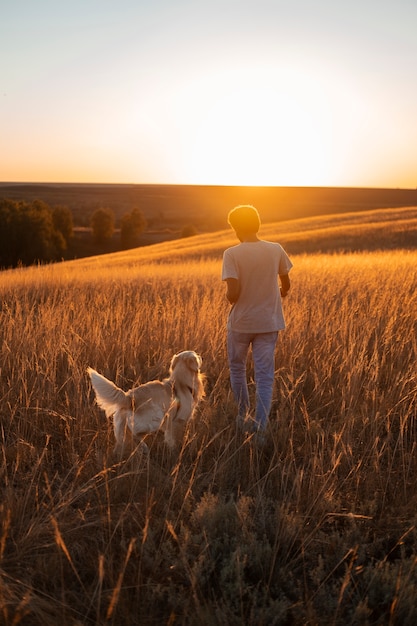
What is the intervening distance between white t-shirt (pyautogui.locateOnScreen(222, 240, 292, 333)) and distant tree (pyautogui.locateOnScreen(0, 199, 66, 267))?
64658 mm

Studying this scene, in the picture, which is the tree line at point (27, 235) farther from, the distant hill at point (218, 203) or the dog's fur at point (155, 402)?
the dog's fur at point (155, 402)

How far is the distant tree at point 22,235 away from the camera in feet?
217

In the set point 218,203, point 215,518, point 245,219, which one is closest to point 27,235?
point 245,219

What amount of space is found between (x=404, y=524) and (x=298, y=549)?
759 mm

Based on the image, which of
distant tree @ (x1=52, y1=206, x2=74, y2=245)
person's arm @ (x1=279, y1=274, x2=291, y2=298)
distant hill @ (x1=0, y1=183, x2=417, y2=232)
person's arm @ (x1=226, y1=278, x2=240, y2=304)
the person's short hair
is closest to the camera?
person's arm @ (x1=226, y1=278, x2=240, y2=304)

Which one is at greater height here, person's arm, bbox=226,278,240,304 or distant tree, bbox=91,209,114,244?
distant tree, bbox=91,209,114,244

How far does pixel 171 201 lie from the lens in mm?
172375

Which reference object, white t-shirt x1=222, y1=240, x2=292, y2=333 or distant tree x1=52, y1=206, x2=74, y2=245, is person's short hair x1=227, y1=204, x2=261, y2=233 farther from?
distant tree x1=52, y1=206, x2=74, y2=245

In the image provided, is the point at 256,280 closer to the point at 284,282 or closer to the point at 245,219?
the point at 284,282

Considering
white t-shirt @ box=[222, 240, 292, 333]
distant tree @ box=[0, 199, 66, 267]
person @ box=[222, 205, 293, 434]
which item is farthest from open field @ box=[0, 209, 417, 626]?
distant tree @ box=[0, 199, 66, 267]

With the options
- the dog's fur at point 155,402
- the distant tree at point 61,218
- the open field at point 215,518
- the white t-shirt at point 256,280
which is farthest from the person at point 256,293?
the distant tree at point 61,218

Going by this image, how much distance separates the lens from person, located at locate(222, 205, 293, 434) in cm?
467

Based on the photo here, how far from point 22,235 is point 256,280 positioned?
2653 inches

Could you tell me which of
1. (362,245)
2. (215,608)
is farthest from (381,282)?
(362,245)
